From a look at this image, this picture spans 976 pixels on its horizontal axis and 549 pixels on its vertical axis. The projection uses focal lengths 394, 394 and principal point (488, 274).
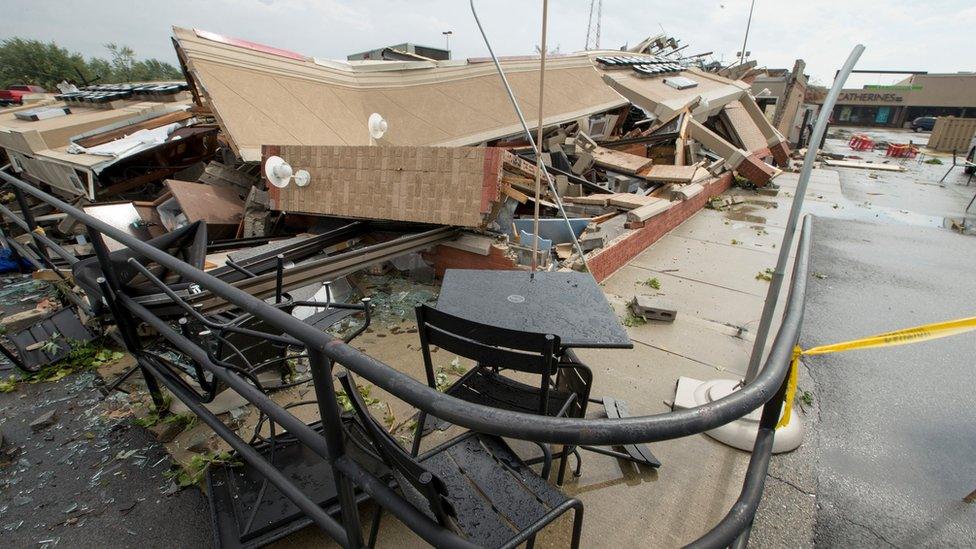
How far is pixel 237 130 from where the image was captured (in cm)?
463

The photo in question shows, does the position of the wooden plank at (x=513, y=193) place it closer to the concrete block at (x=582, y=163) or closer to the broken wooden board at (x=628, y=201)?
the broken wooden board at (x=628, y=201)

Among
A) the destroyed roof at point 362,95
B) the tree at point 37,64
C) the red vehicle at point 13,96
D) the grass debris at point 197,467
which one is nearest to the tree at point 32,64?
the tree at point 37,64

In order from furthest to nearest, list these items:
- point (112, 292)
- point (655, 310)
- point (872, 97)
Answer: point (872, 97)
point (655, 310)
point (112, 292)

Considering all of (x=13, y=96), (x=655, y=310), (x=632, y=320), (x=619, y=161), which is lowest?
(x=632, y=320)

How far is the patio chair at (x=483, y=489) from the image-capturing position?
40.7 inches

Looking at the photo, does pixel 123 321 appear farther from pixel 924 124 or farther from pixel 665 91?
pixel 924 124

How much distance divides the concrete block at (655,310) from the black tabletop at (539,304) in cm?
147

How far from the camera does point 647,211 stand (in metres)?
5.52

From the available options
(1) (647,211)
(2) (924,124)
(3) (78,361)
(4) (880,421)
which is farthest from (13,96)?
(2) (924,124)

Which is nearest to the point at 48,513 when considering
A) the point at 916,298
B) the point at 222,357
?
the point at 222,357

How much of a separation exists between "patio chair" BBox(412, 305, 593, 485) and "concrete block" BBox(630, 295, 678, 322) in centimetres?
180

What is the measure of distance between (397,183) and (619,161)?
16.7 ft

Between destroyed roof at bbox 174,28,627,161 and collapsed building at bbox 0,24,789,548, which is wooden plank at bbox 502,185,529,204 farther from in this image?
destroyed roof at bbox 174,28,627,161

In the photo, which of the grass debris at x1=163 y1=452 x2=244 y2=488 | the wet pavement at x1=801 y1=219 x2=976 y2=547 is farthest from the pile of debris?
the wet pavement at x1=801 y1=219 x2=976 y2=547
